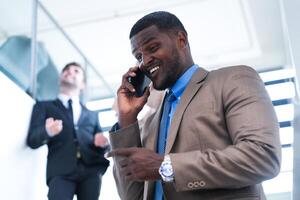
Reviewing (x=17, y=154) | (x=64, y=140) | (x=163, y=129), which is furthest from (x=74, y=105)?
(x=163, y=129)

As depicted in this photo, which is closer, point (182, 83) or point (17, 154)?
point (182, 83)

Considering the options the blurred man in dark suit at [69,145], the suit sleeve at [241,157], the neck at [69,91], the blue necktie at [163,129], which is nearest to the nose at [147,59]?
the blue necktie at [163,129]

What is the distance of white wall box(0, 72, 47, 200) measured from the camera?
2.43 m

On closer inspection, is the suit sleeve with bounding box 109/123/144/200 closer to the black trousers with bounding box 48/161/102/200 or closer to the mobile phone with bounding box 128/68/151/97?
the mobile phone with bounding box 128/68/151/97

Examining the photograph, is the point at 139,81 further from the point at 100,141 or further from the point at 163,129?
the point at 100,141

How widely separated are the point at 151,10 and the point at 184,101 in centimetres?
346

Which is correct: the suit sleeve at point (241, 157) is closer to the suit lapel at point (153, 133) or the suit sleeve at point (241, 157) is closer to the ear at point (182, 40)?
the suit lapel at point (153, 133)

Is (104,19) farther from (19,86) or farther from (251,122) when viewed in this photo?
(251,122)

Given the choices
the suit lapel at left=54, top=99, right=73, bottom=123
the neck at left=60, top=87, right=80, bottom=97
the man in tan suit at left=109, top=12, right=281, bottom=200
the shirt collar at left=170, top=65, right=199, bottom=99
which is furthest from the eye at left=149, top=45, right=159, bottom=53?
the neck at left=60, top=87, right=80, bottom=97

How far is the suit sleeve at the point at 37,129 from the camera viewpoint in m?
2.60

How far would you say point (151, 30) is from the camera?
119cm

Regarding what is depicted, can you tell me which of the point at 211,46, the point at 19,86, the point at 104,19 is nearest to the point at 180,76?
the point at 19,86

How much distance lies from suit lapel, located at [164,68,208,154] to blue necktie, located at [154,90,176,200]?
0.07 metres

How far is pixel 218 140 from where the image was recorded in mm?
967
